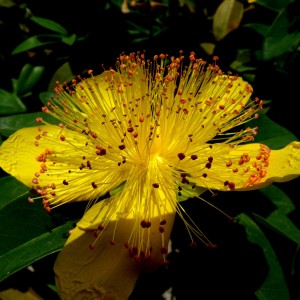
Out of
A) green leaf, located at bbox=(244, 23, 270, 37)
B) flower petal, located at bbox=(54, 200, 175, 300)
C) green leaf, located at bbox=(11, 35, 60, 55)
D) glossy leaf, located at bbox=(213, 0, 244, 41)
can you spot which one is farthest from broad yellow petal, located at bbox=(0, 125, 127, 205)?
green leaf, located at bbox=(244, 23, 270, 37)

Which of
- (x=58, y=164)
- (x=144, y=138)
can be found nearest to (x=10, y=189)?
(x=58, y=164)

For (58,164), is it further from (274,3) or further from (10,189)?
(274,3)

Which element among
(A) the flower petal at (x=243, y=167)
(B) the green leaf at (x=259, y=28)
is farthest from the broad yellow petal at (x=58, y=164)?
(B) the green leaf at (x=259, y=28)

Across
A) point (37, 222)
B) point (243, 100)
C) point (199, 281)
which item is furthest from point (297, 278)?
point (37, 222)

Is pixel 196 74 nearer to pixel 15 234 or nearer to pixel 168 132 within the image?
pixel 168 132

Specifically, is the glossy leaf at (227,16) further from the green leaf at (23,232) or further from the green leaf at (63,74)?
the green leaf at (23,232)

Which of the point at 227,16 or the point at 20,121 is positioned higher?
the point at 227,16
